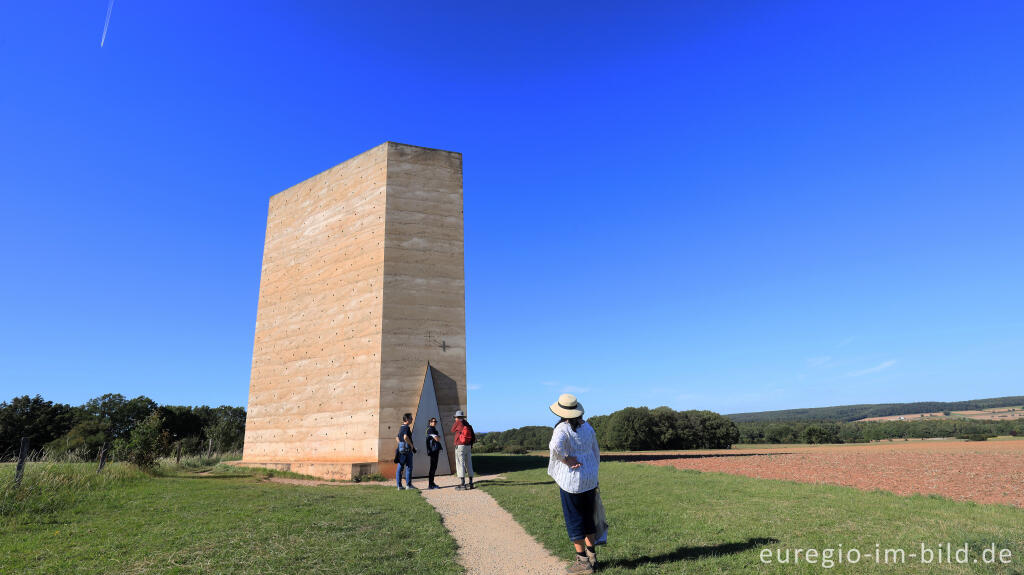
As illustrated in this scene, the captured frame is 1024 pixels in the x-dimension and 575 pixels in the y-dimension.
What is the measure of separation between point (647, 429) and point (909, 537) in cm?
3629

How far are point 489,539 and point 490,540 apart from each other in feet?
0.22

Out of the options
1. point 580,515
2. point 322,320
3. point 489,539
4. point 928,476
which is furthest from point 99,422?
point 928,476

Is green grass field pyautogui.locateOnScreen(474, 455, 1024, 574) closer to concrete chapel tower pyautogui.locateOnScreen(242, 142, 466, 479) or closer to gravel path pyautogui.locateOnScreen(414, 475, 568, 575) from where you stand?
gravel path pyautogui.locateOnScreen(414, 475, 568, 575)

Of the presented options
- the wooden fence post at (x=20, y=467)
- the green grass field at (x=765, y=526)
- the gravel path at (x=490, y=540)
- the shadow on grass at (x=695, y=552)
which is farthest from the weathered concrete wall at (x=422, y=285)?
the shadow on grass at (x=695, y=552)

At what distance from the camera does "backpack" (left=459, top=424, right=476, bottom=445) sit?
14188 mm

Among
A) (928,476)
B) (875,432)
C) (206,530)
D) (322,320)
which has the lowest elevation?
(875,432)

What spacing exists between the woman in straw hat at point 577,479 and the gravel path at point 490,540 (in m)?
0.46

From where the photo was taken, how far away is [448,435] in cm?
1919

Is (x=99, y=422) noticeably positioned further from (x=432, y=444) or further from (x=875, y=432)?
(x=875, y=432)

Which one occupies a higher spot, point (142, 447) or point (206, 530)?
point (142, 447)

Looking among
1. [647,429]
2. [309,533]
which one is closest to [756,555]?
[309,533]

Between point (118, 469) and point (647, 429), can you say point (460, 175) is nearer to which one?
point (118, 469)

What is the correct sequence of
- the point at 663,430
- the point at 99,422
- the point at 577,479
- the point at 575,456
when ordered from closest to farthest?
the point at 577,479 → the point at 575,456 → the point at 663,430 → the point at 99,422

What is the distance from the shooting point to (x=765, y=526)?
763 centimetres
